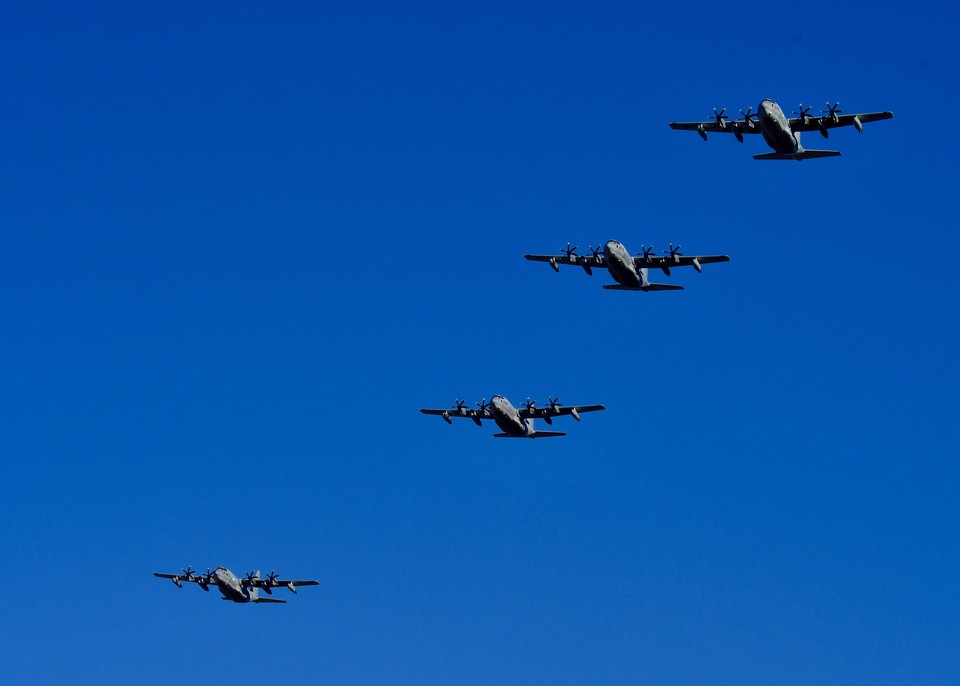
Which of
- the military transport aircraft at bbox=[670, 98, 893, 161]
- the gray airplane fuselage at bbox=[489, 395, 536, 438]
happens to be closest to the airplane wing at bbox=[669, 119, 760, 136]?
the military transport aircraft at bbox=[670, 98, 893, 161]

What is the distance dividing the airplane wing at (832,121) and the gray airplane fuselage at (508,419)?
46.8m

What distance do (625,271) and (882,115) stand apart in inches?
1300

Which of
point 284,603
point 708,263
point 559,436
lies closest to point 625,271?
point 708,263

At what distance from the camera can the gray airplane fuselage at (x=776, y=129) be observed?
138 m

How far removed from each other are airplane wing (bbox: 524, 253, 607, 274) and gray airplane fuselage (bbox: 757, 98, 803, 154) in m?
24.3

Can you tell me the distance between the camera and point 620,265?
491 feet

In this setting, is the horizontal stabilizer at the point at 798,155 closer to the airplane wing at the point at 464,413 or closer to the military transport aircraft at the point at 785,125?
the military transport aircraft at the point at 785,125

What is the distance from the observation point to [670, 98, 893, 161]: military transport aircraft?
139250 millimetres

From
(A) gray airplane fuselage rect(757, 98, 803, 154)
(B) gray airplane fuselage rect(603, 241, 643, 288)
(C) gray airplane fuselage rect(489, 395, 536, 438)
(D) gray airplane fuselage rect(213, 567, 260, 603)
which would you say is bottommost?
(D) gray airplane fuselage rect(213, 567, 260, 603)

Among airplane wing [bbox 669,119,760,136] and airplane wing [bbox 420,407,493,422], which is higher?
A: airplane wing [bbox 669,119,760,136]

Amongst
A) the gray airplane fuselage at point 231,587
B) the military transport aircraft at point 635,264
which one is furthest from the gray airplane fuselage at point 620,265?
the gray airplane fuselage at point 231,587

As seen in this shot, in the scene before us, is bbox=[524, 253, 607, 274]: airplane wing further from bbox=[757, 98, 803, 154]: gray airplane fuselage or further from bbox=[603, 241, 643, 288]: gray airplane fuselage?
bbox=[757, 98, 803, 154]: gray airplane fuselage

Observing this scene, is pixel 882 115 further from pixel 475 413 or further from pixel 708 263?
pixel 475 413

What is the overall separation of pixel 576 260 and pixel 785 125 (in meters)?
30.2
